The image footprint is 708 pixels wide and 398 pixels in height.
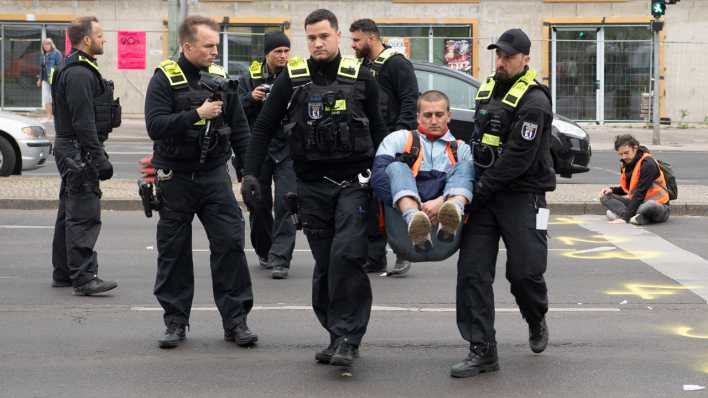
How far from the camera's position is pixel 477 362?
6789 millimetres

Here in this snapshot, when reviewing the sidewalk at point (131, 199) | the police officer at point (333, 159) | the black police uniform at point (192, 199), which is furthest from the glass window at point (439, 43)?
the police officer at point (333, 159)

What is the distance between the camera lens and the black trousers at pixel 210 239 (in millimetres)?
7410

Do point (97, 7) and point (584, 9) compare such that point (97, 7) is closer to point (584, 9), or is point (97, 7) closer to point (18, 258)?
point (584, 9)

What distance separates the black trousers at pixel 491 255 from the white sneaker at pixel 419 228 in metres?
0.47

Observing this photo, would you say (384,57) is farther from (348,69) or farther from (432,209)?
(432,209)

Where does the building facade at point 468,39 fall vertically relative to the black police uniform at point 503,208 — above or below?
above

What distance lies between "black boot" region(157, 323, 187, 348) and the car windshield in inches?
389

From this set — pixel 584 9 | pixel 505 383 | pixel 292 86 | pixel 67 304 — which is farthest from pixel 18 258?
pixel 584 9

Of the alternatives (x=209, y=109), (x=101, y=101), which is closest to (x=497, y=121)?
(x=209, y=109)

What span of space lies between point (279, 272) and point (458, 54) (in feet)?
67.4

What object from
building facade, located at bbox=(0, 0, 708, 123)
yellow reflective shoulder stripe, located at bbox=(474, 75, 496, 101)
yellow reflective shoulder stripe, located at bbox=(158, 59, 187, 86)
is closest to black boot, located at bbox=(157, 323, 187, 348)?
yellow reflective shoulder stripe, located at bbox=(158, 59, 187, 86)

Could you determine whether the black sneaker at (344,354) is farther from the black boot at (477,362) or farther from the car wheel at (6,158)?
the car wheel at (6,158)

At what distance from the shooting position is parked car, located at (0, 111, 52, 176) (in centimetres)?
1680

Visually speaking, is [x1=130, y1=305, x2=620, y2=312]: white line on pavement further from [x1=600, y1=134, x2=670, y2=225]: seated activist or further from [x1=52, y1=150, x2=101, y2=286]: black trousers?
[x1=600, y1=134, x2=670, y2=225]: seated activist
